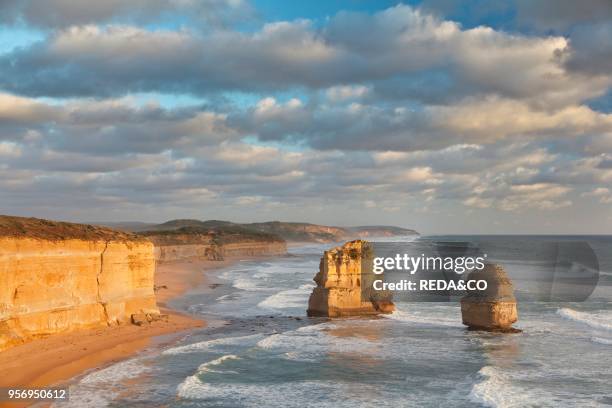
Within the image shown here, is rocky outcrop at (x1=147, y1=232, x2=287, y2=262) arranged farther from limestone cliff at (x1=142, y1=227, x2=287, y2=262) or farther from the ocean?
the ocean

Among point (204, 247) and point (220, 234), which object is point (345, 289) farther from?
point (220, 234)

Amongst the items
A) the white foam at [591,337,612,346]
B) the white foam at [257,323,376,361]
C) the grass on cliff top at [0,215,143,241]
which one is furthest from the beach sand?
the white foam at [591,337,612,346]

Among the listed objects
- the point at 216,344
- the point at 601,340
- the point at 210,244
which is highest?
the point at 210,244

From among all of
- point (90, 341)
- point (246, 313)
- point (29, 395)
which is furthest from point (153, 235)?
point (29, 395)

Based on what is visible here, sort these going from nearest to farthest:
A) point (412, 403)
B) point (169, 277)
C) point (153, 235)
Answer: point (412, 403), point (169, 277), point (153, 235)

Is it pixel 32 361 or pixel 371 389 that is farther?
pixel 32 361

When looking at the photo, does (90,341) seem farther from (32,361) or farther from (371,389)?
(371,389)

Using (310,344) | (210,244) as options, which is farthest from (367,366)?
(210,244)

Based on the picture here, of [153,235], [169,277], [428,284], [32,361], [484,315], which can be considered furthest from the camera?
[153,235]
